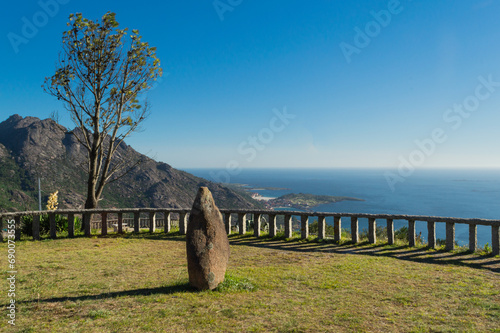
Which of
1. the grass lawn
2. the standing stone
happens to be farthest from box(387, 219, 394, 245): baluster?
the standing stone

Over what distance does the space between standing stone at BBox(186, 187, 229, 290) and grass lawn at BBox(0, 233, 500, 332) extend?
0.98ft

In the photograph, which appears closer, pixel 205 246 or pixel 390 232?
pixel 205 246

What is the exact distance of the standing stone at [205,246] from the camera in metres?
6.91

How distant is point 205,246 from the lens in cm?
699

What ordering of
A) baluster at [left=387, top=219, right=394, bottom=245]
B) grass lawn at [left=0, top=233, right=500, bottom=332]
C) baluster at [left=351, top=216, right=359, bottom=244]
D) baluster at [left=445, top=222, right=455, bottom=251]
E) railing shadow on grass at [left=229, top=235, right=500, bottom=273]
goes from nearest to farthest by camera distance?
1. grass lawn at [left=0, top=233, right=500, bottom=332]
2. railing shadow on grass at [left=229, top=235, right=500, bottom=273]
3. baluster at [left=445, top=222, right=455, bottom=251]
4. baluster at [left=387, top=219, right=394, bottom=245]
5. baluster at [left=351, top=216, right=359, bottom=244]

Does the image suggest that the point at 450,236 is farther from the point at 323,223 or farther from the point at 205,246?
the point at 205,246

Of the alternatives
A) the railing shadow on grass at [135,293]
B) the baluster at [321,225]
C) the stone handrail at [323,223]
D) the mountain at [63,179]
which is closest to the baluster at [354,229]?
the stone handrail at [323,223]

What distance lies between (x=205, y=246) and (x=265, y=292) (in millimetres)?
1684

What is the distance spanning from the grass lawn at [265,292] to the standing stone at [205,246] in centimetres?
30

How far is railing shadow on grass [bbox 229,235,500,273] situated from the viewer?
962 cm

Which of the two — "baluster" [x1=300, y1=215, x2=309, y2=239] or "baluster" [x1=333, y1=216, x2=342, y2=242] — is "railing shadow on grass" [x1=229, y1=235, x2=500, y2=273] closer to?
"baluster" [x1=333, y1=216, x2=342, y2=242]

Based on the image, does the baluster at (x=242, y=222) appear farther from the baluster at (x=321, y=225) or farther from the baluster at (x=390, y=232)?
the baluster at (x=390, y=232)

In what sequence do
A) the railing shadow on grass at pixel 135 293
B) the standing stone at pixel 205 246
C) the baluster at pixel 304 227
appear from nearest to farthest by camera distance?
the railing shadow on grass at pixel 135 293
the standing stone at pixel 205 246
the baluster at pixel 304 227

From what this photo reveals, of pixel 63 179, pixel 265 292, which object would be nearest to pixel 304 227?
pixel 265 292
